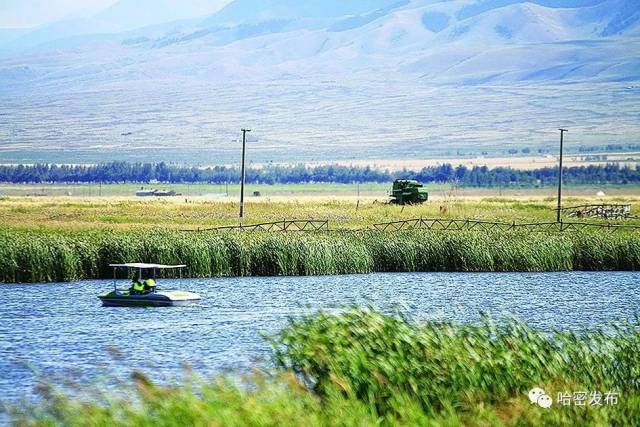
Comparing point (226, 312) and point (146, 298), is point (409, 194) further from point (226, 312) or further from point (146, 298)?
point (226, 312)

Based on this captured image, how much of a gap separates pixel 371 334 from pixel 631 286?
37275 millimetres

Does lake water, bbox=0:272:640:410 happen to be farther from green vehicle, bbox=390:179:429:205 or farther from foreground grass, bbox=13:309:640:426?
green vehicle, bbox=390:179:429:205

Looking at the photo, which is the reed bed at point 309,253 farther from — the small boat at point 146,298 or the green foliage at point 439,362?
the green foliage at point 439,362

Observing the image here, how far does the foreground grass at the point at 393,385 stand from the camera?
19250 mm

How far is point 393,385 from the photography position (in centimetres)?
2342

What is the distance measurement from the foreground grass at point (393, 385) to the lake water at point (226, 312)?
4.83 meters

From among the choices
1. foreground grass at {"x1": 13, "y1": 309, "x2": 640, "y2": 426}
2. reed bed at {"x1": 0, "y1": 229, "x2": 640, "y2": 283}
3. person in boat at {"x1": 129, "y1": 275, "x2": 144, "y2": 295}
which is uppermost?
foreground grass at {"x1": 13, "y1": 309, "x2": 640, "y2": 426}

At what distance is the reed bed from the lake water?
120 cm

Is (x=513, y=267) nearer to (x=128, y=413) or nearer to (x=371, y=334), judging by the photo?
(x=371, y=334)

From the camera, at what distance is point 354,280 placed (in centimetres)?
6078

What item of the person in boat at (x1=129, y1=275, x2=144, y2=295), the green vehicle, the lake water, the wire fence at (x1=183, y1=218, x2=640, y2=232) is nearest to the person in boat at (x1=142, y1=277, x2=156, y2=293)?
the person in boat at (x1=129, y1=275, x2=144, y2=295)

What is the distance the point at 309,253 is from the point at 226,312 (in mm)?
13360

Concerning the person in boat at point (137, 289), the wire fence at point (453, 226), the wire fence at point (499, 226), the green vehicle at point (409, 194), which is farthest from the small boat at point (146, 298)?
the green vehicle at point (409, 194)

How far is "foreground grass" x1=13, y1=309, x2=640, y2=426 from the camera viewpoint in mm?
19250
